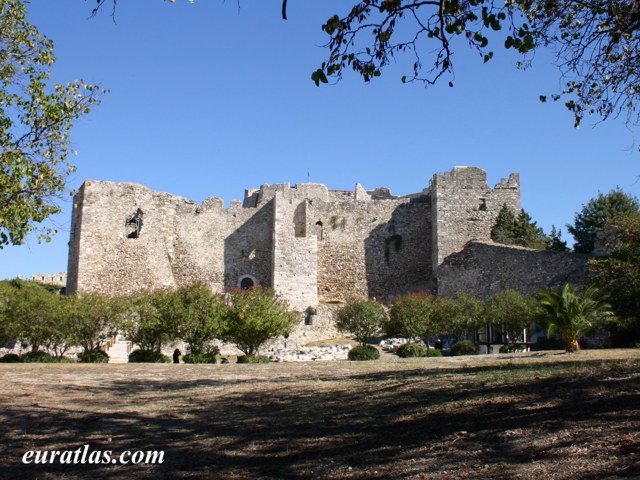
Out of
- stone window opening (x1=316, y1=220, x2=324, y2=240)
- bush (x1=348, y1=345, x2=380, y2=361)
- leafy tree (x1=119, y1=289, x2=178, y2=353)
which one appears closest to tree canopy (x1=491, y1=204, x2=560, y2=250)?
stone window opening (x1=316, y1=220, x2=324, y2=240)

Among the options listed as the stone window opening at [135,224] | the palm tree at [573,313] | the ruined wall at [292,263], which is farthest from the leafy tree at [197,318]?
the stone window opening at [135,224]

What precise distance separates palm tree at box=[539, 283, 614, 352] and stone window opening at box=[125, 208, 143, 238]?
950 inches

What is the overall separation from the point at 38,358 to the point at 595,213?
111 feet

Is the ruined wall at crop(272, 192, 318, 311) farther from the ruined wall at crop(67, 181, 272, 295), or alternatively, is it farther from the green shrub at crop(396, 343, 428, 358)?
the green shrub at crop(396, 343, 428, 358)

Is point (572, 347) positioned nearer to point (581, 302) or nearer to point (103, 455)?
point (581, 302)

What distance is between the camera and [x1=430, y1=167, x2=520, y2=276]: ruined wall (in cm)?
3869

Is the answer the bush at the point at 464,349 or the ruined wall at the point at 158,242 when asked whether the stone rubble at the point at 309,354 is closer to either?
the bush at the point at 464,349

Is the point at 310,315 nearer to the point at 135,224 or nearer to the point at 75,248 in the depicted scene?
the point at 135,224

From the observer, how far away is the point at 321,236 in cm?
4166

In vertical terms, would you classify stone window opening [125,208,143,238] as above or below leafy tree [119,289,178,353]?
above

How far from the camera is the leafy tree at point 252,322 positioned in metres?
23.2

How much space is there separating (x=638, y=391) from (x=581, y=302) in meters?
13.3

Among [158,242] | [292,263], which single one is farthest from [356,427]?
[158,242]

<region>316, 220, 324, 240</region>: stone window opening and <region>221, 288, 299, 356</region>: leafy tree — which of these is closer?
<region>221, 288, 299, 356</region>: leafy tree
